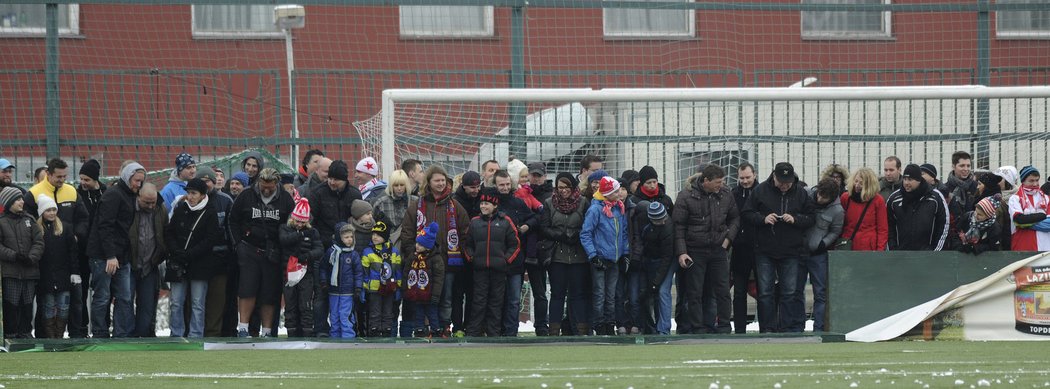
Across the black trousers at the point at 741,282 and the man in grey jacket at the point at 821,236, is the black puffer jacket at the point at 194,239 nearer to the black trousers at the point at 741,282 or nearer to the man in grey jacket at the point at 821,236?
the black trousers at the point at 741,282

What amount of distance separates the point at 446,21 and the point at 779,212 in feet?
29.2

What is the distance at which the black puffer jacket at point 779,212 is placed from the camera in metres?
14.9

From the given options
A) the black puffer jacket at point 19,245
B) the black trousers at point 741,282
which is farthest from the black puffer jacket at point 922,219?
the black puffer jacket at point 19,245

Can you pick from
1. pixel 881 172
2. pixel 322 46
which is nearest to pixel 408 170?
pixel 881 172

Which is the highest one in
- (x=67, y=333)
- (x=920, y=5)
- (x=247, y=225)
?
(x=920, y=5)

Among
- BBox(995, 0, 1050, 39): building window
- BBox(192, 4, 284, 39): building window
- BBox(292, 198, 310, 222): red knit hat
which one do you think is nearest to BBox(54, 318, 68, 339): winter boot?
BBox(292, 198, 310, 222): red knit hat

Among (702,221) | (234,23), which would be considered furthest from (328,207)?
(234,23)

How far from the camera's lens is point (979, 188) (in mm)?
15438

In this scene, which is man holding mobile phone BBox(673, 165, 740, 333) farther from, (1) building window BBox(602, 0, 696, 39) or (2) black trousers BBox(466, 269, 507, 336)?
(1) building window BBox(602, 0, 696, 39)

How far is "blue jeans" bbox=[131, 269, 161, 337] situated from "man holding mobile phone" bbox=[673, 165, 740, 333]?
190 inches

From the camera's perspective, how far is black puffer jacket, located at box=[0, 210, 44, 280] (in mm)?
14109

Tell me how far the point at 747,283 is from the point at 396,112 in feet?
13.8

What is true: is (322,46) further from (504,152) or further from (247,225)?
(247,225)

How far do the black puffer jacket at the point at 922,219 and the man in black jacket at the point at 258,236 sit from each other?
18.5 feet
